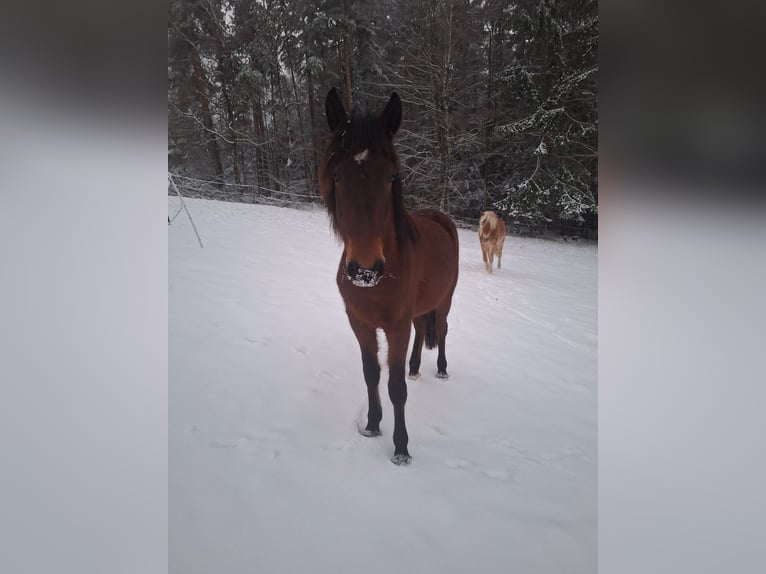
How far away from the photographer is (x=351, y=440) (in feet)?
3.47

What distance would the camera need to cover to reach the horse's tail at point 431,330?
5.64 ft

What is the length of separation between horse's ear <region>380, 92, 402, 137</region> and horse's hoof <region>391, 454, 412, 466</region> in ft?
3.17

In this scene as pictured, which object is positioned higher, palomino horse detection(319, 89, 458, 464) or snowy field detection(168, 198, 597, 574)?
palomino horse detection(319, 89, 458, 464)

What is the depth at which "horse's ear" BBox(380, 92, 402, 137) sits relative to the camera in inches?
32.8

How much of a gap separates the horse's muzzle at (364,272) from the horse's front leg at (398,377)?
34 centimetres

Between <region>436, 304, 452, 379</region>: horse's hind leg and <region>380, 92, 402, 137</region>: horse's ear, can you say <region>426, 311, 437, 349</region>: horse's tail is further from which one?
<region>380, 92, 402, 137</region>: horse's ear

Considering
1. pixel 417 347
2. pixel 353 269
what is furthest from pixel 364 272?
pixel 417 347

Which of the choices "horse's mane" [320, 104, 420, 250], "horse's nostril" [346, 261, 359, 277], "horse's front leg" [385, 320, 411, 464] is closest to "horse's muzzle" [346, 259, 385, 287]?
"horse's nostril" [346, 261, 359, 277]

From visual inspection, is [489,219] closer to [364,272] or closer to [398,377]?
[398,377]

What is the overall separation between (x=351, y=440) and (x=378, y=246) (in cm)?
71

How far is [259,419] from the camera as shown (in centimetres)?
103
